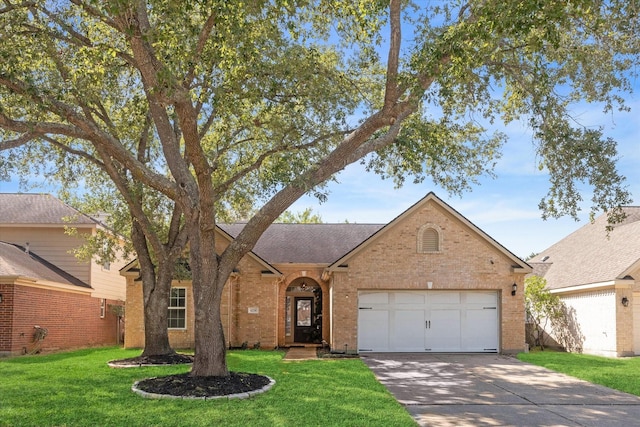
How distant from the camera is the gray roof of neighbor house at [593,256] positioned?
2136cm

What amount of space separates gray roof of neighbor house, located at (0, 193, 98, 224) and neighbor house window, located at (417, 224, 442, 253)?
40.7ft

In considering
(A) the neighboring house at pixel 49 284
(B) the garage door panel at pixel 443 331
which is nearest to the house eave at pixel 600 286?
(B) the garage door panel at pixel 443 331

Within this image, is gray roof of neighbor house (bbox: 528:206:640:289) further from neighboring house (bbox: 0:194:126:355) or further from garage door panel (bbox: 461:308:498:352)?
neighboring house (bbox: 0:194:126:355)

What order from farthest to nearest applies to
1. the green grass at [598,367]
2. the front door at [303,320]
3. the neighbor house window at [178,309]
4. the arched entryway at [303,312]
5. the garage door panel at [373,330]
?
the front door at [303,320] → the arched entryway at [303,312] → the neighbor house window at [178,309] → the garage door panel at [373,330] → the green grass at [598,367]

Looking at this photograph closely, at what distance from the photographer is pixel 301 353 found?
68.9 feet

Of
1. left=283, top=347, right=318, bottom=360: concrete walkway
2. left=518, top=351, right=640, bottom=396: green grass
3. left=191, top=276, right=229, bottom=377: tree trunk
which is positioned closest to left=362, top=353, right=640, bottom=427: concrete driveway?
left=518, top=351, right=640, bottom=396: green grass

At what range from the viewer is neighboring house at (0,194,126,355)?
19984 mm

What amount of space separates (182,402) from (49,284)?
12856mm

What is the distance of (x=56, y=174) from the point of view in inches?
719

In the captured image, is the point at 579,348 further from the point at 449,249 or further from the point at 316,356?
the point at 316,356

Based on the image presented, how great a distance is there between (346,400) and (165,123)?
6658 mm

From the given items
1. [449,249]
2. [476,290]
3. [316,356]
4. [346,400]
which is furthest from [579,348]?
[346,400]

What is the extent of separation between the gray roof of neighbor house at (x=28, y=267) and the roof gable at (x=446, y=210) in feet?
32.7

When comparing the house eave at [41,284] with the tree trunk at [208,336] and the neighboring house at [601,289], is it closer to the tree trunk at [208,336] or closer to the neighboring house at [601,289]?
the tree trunk at [208,336]
